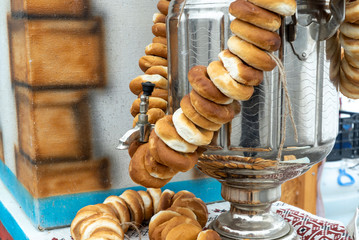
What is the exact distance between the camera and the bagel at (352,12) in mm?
559

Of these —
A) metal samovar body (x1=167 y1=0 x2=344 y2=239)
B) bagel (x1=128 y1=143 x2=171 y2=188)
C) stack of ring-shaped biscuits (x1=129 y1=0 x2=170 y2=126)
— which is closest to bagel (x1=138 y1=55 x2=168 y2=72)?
stack of ring-shaped biscuits (x1=129 y1=0 x2=170 y2=126)

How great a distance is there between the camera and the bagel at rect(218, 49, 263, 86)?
49cm

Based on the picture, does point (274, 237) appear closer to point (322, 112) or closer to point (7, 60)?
point (322, 112)

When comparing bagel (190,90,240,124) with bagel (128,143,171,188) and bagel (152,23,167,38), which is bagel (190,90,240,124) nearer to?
bagel (128,143,171,188)

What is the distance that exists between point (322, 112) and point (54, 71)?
521mm

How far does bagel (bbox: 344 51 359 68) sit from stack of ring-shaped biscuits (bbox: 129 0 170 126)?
312 mm

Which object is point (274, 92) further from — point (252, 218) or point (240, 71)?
point (252, 218)

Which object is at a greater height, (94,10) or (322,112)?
(94,10)

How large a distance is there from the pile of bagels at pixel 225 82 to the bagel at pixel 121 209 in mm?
229

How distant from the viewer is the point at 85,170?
876mm

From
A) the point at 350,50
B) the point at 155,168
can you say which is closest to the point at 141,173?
the point at 155,168

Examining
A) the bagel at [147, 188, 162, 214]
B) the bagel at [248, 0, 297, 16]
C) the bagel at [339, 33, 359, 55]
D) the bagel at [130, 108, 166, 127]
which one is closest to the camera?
the bagel at [248, 0, 297, 16]

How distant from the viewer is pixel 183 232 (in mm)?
598

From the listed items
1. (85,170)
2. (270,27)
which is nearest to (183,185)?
(85,170)
